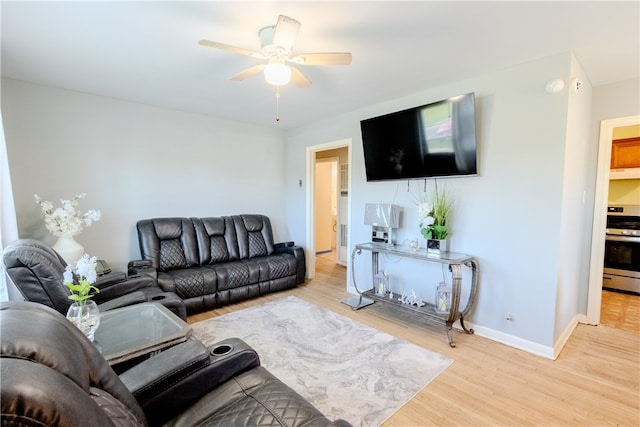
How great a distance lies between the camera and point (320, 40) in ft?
7.06

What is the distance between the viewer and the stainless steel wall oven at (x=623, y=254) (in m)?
3.85

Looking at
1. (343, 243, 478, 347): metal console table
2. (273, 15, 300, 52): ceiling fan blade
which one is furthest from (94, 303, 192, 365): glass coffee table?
(343, 243, 478, 347): metal console table

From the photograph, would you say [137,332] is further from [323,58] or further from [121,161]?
[121,161]

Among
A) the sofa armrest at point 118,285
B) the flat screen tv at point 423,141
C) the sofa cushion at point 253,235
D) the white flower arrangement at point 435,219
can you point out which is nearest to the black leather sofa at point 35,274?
the sofa armrest at point 118,285

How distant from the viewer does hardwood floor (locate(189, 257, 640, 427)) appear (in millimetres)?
1822

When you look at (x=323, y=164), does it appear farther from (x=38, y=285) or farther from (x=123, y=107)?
(x=38, y=285)

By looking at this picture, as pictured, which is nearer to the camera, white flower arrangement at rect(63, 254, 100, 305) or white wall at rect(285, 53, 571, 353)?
white flower arrangement at rect(63, 254, 100, 305)

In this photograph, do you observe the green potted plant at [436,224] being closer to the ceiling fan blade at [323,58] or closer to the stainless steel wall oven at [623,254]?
the ceiling fan blade at [323,58]

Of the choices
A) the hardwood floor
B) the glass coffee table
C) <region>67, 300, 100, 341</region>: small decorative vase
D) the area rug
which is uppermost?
<region>67, 300, 100, 341</region>: small decorative vase

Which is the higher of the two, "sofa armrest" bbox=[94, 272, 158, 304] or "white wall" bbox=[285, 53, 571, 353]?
"white wall" bbox=[285, 53, 571, 353]

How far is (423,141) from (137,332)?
297 cm

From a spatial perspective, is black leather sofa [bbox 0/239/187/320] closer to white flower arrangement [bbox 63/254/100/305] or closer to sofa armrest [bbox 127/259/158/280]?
white flower arrangement [bbox 63/254/100/305]

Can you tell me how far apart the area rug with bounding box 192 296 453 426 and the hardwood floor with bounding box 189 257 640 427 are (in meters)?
0.13

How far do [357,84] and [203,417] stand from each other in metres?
2.94
